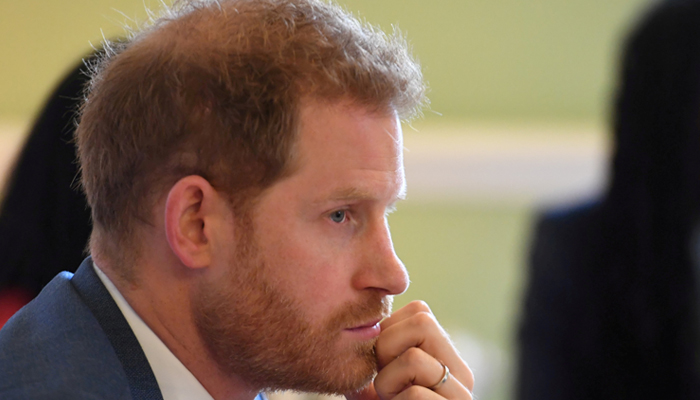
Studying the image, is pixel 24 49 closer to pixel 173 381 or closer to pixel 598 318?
pixel 173 381

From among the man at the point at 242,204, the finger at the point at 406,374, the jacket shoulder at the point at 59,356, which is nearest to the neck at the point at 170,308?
the man at the point at 242,204

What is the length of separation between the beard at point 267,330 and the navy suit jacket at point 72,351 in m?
0.14

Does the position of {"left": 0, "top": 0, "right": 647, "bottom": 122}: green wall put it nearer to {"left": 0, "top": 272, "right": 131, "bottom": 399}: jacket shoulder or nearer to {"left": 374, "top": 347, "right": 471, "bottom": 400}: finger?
{"left": 374, "top": 347, "right": 471, "bottom": 400}: finger

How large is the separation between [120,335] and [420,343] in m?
0.55

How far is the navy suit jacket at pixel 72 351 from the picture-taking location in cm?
93

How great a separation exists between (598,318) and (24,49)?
2330 mm

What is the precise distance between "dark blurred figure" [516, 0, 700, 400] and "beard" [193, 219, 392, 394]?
1.45 m

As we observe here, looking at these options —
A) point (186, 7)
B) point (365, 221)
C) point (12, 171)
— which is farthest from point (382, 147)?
point (12, 171)

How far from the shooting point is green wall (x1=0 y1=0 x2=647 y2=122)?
2.80 metres

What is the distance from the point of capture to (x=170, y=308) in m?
1.14

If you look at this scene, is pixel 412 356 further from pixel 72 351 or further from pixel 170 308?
pixel 72 351

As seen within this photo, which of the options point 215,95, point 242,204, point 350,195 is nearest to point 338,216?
point 350,195

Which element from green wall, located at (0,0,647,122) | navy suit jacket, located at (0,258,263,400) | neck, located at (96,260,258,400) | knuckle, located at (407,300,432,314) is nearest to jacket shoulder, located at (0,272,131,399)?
navy suit jacket, located at (0,258,263,400)

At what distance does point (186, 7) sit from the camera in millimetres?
1257
